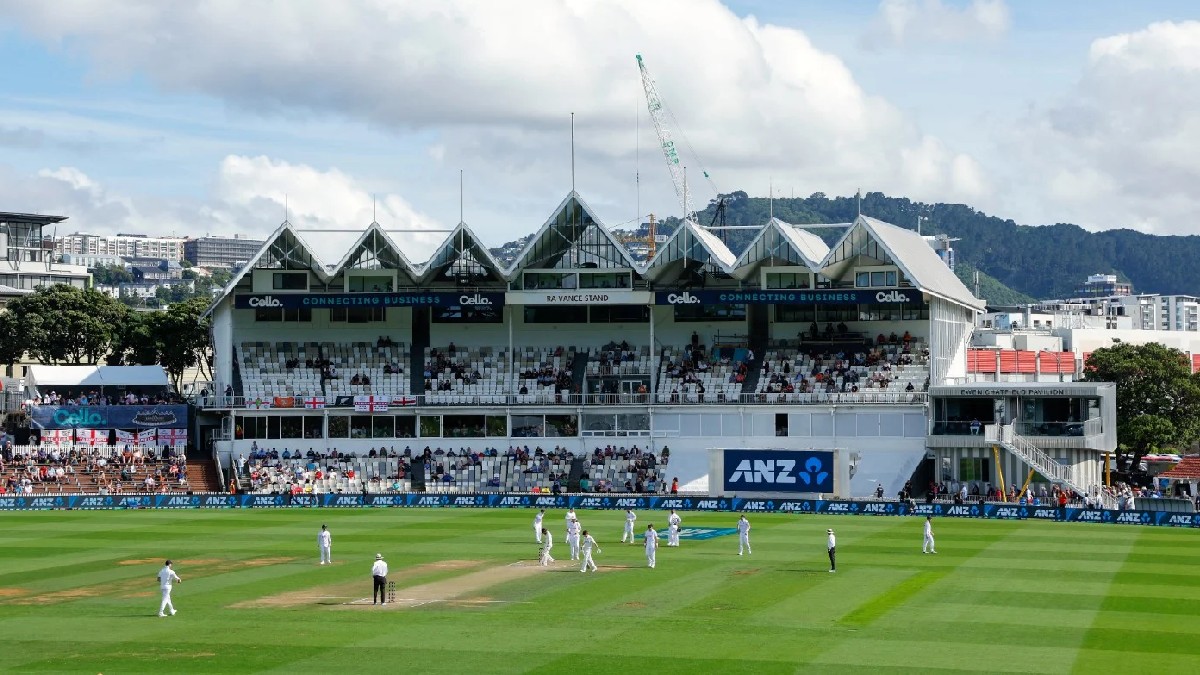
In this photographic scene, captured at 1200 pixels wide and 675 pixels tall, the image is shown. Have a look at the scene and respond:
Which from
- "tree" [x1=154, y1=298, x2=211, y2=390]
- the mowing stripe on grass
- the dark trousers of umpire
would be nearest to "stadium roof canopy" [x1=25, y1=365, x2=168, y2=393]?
"tree" [x1=154, y1=298, x2=211, y2=390]

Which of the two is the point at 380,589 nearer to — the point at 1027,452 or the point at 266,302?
the point at 1027,452

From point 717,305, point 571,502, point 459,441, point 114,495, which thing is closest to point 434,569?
point 571,502

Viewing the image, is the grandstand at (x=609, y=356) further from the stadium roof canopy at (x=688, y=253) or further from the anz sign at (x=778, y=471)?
the anz sign at (x=778, y=471)

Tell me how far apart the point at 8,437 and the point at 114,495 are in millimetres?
13579

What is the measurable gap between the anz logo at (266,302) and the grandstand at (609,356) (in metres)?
0.10

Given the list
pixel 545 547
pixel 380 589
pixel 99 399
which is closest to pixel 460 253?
pixel 99 399

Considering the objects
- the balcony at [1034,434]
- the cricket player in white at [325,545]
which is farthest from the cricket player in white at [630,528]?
the balcony at [1034,434]

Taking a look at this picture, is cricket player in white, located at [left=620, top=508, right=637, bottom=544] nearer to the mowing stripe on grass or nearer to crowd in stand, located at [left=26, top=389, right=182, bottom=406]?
the mowing stripe on grass

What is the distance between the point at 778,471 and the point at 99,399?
135 ft

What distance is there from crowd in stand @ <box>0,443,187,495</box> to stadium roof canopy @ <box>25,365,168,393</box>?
6.38m

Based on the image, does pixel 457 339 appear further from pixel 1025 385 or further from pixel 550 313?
pixel 1025 385

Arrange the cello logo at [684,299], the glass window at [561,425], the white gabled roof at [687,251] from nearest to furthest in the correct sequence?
the white gabled roof at [687,251] → the cello logo at [684,299] → the glass window at [561,425]

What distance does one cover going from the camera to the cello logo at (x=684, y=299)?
280 feet

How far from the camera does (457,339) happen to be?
3597 inches
